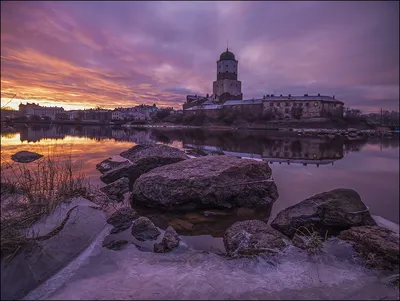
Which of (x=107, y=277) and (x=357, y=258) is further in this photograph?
(x=357, y=258)

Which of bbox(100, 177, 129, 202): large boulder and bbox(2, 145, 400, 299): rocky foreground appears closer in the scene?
bbox(2, 145, 400, 299): rocky foreground

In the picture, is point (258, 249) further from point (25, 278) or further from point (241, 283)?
point (25, 278)

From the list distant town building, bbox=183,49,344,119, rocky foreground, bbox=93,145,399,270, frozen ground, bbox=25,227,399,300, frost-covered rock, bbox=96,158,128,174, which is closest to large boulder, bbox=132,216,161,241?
rocky foreground, bbox=93,145,399,270

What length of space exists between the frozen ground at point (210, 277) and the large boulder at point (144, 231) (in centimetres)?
62

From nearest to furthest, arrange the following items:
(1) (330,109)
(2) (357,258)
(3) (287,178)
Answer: (2) (357,258)
(3) (287,178)
(1) (330,109)

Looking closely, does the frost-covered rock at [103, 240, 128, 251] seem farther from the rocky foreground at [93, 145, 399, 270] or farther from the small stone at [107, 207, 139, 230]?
the small stone at [107, 207, 139, 230]

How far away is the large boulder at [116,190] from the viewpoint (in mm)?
8233

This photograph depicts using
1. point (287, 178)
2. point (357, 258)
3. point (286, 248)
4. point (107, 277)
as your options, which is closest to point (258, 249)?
point (286, 248)

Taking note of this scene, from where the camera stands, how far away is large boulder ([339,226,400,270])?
13.5 ft

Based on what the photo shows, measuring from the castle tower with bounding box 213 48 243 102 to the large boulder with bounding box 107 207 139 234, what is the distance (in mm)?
104774

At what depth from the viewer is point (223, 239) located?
5.62 m

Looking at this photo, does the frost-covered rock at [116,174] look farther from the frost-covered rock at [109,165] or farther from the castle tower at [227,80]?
the castle tower at [227,80]

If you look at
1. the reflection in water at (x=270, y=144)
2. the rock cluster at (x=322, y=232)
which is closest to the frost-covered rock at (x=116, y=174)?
the rock cluster at (x=322, y=232)

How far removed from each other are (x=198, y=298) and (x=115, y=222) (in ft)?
10.9
